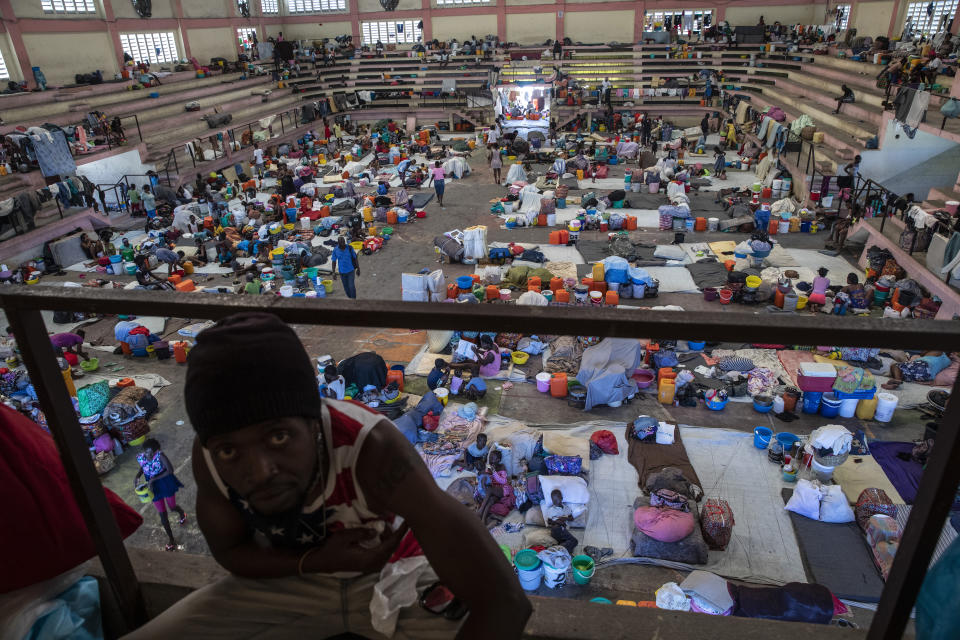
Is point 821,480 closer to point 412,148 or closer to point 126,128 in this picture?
point 412,148

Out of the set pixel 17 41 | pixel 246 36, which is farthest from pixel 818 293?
pixel 246 36

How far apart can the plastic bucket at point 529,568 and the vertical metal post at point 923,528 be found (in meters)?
4.50

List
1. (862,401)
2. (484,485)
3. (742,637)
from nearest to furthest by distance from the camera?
(742,637), (484,485), (862,401)

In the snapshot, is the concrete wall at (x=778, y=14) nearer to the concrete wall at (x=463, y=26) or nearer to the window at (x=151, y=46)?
the concrete wall at (x=463, y=26)

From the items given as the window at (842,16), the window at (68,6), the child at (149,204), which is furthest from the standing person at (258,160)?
the window at (842,16)

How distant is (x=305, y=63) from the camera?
3544 cm

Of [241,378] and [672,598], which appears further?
[672,598]

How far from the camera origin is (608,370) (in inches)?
352

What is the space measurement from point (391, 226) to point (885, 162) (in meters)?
13.3

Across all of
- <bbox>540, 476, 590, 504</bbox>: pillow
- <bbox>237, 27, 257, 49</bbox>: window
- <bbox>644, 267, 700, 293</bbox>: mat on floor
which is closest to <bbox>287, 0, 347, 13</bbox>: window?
<bbox>237, 27, 257, 49</bbox>: window

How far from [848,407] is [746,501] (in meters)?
2.64

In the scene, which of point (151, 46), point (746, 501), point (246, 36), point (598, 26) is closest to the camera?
point (746, 501)

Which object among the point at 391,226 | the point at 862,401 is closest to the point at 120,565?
the point at 862,401

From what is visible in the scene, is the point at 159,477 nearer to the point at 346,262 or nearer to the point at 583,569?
the point at 583,569
